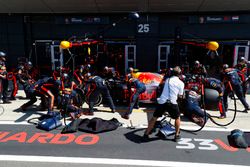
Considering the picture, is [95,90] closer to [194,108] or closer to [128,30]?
[194,108]

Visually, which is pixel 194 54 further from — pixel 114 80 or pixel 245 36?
pixel 114 80

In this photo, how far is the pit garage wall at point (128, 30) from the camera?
14.1 meters

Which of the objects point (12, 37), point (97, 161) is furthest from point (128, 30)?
point (97, 161)

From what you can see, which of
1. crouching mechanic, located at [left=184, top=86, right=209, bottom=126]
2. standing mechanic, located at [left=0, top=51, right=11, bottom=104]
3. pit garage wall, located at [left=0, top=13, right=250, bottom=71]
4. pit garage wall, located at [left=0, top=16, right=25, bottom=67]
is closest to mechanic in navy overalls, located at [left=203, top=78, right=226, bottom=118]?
crouching mechanic, located at [left=184, top=86, right=209, bottom=126]

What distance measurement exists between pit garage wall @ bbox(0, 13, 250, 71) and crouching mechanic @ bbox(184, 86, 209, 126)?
7.73 m

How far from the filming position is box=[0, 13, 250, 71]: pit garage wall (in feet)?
46.2

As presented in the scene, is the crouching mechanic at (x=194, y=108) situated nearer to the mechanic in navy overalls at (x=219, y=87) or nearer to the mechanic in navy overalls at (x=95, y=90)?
the mechanic in navy overalls at (x=219, y=87)

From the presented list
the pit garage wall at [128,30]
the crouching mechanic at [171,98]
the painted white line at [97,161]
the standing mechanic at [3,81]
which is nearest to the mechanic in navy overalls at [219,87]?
the crouching mechanic at [171,98]

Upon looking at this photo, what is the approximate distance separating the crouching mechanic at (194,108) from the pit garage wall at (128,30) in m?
7.73

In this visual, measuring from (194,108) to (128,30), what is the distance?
30.3 feet

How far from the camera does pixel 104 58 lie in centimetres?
1435

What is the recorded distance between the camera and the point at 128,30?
1464 cm

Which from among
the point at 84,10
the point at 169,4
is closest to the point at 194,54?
the point at 169,4

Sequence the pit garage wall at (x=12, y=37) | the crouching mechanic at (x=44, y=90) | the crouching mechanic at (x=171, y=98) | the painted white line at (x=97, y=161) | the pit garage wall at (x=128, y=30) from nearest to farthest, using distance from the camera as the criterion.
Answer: the painted white line at (x=97, y=161) → the crouching mechanic at (x=171, y=98) → the crouching mechanic at (x=44, y=90) → the pit garage wall at (x=128, y=30) → the pit garage wall at (x=12, y=37)
